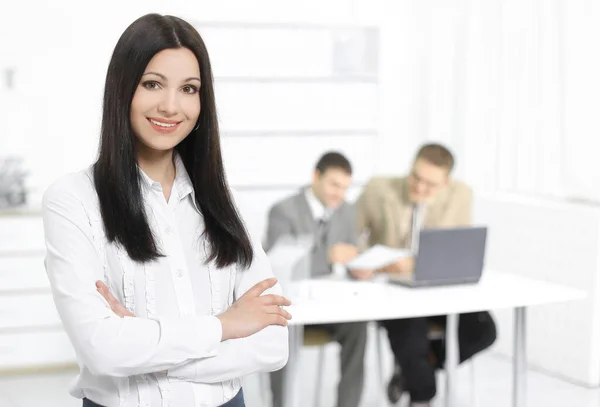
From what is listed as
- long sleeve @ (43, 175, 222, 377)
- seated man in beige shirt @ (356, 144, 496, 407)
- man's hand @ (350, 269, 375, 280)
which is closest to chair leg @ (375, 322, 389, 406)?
seated man in beige shirt @ (356, 144, 496, 407)

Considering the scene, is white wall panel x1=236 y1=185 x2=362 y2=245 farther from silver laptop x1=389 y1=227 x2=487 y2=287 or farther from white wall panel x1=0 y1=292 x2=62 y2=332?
silver laptop x1=389 y1=227 x2=487 y2=287

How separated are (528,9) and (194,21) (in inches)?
82.8

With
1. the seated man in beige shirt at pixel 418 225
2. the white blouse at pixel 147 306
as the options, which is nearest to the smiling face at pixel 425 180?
the seated man in beige shirt at pixel 418 225

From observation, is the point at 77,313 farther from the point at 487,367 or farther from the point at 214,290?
the point at 487,367

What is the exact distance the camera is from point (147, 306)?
5.03 feet

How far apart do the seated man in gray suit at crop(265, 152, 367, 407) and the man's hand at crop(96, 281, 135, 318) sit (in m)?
2.32

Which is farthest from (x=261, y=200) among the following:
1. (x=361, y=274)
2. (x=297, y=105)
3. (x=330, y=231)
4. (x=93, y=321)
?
(x=93, y=321)

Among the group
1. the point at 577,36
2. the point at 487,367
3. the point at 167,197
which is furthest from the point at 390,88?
the point at 167,197

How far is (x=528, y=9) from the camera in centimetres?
540

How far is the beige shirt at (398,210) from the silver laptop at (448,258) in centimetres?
92

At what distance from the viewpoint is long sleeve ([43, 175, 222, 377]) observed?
1467 millimetres

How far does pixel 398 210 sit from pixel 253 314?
10.3 feet

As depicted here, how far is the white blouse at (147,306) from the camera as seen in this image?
1.48 meters

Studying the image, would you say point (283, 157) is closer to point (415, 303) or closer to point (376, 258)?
point (376, 258)
